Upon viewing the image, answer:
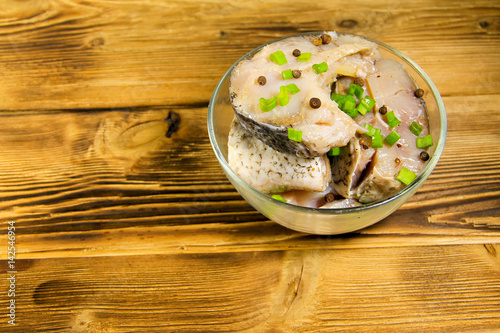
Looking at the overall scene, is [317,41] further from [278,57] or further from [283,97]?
[283,97]

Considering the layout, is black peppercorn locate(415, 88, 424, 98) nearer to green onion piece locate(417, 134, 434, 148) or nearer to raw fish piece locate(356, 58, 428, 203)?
raw fish piece locate(356, 58, 428, 203)

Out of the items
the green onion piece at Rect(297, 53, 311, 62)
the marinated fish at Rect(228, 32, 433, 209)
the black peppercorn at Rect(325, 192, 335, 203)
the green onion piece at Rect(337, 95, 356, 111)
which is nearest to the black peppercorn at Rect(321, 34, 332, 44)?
the marinated fish at Rect(228, 32, 433, 209)

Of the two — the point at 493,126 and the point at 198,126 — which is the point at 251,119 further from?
the point at 493,126

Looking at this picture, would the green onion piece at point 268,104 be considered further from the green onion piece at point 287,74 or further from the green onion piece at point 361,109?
the green onion piece at point 361,109

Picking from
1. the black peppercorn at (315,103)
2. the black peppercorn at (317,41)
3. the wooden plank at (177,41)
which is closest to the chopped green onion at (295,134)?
the black peppercorn at (315,103)

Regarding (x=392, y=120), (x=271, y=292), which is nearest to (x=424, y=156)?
(x=392, y=120)
